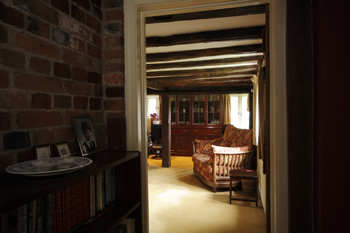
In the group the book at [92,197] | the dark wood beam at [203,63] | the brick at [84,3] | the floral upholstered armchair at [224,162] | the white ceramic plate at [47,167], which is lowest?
the floral upholstered armchair at [224,162]

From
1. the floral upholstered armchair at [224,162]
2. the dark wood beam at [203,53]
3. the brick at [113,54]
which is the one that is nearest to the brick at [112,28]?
the brick at [113,54]

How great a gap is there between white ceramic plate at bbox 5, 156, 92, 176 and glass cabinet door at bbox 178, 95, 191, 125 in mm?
6974

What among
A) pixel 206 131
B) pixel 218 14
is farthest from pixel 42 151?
pixel 206 131

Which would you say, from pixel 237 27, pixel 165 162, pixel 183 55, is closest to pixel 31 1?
pixel 237 27

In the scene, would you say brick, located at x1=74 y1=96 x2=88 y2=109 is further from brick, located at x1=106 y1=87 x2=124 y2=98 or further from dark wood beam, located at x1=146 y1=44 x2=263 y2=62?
dark wood beam, located at x1=146 y1=44 x2=263 y2=62

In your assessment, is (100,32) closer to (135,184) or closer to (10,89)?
(10,89)

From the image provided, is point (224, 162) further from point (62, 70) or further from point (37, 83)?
point (37, 83)

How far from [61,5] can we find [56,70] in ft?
1.05

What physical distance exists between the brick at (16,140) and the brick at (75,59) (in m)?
0.42

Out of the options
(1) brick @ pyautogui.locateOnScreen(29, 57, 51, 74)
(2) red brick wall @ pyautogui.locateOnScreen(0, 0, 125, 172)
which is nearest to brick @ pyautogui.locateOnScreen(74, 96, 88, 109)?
(2) red brick wall @ pyautogui.locateOnScreen(0, 0, 125, 172)

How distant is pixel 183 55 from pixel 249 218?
2.38 metres

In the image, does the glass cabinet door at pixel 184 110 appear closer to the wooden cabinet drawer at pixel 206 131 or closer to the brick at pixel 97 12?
the wooden cabinet drawer at pixel 206 131

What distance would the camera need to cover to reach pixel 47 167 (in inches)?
33.2

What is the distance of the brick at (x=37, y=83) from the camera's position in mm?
926
